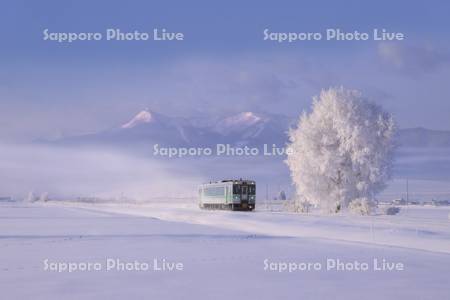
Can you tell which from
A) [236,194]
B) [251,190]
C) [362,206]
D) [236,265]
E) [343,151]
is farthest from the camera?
[251,190]

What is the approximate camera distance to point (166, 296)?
12.9 metres

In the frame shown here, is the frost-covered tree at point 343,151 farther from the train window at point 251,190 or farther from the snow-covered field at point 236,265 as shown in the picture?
the snow-covered field at point 236,265

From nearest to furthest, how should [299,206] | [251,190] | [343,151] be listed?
1. [343,151]
2. [299,206]
3. [251,190]

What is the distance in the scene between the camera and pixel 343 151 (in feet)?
181

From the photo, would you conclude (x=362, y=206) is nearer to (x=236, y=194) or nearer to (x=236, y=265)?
(x=236, y=194)

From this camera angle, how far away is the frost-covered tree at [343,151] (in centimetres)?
5459

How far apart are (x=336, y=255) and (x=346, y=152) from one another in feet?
116

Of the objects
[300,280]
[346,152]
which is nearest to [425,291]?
[300,280]

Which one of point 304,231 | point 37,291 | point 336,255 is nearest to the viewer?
point 37,291

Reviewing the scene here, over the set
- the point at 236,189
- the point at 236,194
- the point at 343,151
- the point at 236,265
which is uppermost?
the point at 343,151

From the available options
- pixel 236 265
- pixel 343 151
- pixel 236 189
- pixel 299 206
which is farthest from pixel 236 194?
pixel 236 265

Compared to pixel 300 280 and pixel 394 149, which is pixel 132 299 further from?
pixel 394 149

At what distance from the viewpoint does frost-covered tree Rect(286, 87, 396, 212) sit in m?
54.6

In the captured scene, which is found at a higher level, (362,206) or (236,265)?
(362,206)
